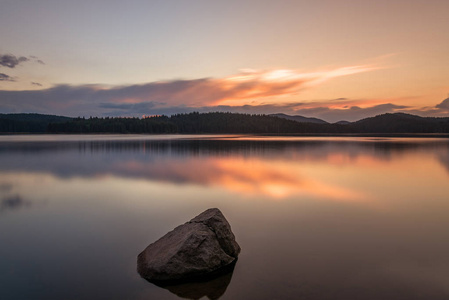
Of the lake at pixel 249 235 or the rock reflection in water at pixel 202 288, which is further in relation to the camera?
the lake at pixel 249 235

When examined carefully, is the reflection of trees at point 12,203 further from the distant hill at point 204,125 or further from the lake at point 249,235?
the distant hill at point 204,125

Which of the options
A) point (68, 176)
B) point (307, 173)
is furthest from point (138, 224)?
point (307, 173)

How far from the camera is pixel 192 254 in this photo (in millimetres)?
5641

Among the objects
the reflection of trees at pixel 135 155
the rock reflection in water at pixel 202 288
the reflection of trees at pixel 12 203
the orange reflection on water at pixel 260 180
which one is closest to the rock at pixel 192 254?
the rock reflection in water at pixel 202 288

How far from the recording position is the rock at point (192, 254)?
5469mm

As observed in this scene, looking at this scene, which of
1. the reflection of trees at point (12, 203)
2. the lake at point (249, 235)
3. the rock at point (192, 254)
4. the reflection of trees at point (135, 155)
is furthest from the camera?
the reflection of trees at point (135, 155)

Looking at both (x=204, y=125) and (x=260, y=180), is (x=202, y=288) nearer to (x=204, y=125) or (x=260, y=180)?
(x=260, y=180)

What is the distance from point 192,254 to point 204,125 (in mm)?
171500

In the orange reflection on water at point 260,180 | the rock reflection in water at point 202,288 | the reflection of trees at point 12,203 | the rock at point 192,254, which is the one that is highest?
the rock at point 192,254

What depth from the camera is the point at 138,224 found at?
8914mm

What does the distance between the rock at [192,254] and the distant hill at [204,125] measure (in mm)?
145953

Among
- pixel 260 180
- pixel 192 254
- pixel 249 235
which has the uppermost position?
pixel 192 254

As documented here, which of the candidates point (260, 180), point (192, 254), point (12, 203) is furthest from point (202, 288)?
point (260, 180)

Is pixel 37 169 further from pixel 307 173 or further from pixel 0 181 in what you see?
pixel 307 173
